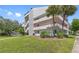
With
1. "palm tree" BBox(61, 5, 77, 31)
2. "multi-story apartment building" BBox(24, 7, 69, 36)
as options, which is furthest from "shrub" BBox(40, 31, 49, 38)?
"palm tree" BBox(61, 5, 77, 31)

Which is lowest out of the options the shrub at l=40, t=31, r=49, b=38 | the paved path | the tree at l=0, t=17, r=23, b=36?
the paved path

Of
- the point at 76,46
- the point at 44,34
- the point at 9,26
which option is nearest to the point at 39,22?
the point at 44,34

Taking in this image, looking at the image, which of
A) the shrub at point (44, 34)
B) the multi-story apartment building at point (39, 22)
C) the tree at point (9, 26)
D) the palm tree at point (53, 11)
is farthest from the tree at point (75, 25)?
the tree at point (9, 26)

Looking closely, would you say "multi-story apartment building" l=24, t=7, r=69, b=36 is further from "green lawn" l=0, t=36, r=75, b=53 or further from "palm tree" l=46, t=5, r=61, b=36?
"green lawn" l=0, t=36, r=75, b=53

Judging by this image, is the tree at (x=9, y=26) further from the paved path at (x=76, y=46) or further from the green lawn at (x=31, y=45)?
the paved path at (x=76, y=46)

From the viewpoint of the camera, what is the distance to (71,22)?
8.60 metres

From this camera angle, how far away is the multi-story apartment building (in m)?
8.56

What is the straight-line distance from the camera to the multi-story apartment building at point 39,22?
8.56 metres

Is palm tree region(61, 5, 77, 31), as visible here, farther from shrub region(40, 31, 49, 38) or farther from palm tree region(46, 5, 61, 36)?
shrub region(40, 31, 49, 38)

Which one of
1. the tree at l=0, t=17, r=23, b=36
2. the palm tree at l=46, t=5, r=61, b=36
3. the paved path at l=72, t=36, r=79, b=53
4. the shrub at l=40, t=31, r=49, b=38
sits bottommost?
the paved path at l=72, t=36, r=79, b=53

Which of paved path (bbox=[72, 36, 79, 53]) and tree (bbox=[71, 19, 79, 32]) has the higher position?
tree (bbox=[71, 19, 79, 32])

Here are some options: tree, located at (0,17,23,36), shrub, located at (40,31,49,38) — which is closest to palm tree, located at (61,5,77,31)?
shrub, located at (40,31,49,38)

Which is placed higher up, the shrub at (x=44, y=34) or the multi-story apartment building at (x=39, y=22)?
the multi-story apartment building at (x=39, y=22)
